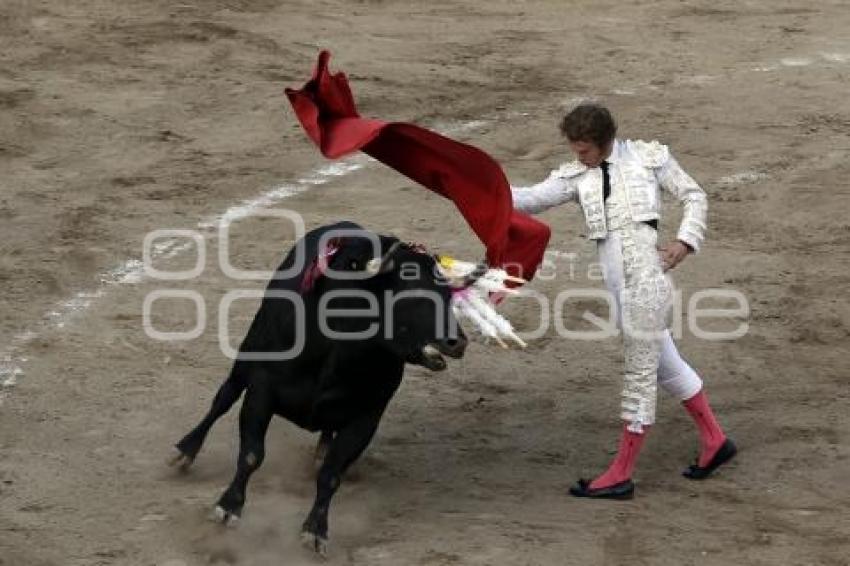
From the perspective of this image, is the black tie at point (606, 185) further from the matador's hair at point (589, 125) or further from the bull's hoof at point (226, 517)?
the bull's hoof at point (226, 517)

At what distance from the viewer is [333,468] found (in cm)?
649

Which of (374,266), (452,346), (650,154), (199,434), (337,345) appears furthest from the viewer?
(199,434)

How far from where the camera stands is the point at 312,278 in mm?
6555

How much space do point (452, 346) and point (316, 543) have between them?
31.7 inches

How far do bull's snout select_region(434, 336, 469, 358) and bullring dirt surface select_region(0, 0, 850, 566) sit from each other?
721 millimetres

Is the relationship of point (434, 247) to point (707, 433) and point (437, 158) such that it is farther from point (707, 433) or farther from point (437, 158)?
point (437, 158)

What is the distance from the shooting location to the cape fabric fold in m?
6.60

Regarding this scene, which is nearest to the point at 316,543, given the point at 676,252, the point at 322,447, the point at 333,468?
the point at 333,468

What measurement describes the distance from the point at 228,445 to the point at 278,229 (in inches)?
98.5

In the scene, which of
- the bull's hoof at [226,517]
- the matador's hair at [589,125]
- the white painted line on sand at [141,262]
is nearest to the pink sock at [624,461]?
the matador's hair at [589,125]

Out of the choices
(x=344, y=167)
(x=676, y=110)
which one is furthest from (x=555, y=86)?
(x=344, y=167)

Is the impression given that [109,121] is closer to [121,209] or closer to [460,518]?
[121,209]

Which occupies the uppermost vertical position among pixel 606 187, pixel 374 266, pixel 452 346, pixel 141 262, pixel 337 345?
pixel 606 187

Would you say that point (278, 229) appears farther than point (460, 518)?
Yes
